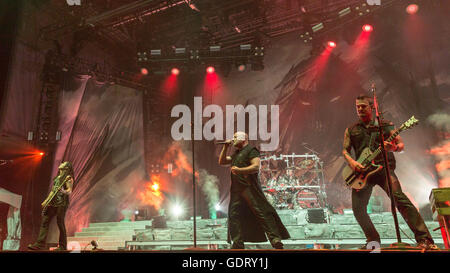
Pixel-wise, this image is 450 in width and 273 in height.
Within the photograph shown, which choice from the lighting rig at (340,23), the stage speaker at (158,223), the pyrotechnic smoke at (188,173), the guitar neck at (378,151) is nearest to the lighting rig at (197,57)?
the lighting rig at (340,23)

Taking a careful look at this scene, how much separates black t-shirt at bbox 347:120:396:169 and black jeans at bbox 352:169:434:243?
168 millimetres

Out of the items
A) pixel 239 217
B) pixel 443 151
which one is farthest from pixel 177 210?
pixel 443 151

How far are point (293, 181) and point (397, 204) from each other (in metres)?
6.84

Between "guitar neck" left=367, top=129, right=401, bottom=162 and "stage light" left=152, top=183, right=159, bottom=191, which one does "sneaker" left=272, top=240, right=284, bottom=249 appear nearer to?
"guitar neck" left=367, top=129, right=401, bottom=162

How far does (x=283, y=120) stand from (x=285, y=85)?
1.42 m

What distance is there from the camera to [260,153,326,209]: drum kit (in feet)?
33.3

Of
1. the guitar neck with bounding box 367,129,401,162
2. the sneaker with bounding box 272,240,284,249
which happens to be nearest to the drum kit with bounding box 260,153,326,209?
the sneaker with bounding box 272,240,284,249

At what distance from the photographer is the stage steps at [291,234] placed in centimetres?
657

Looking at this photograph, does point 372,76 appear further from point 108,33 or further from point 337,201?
point 108,33

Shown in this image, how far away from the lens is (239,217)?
165 inches

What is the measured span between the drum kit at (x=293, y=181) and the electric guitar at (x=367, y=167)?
635cm

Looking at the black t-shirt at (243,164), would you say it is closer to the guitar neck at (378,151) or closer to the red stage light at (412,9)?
the guitar neck at (378,151)

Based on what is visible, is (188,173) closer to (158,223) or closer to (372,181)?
(158,223)

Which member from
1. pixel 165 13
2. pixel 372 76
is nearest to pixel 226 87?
pixel 165 13
